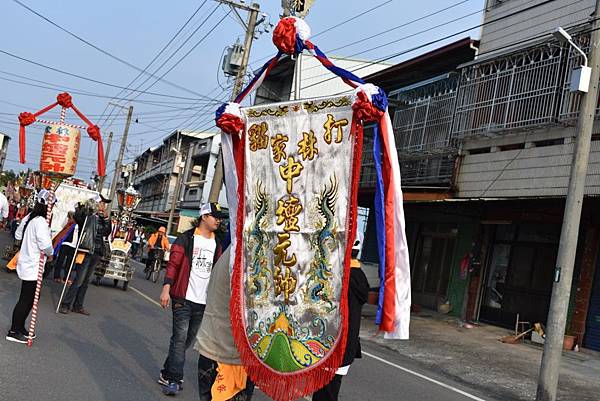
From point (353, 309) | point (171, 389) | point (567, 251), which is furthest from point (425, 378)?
point (353, 309)

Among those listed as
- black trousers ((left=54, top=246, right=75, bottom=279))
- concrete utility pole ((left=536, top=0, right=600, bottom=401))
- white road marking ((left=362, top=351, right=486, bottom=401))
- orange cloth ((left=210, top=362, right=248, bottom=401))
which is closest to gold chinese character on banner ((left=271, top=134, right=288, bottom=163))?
orange cloth ((left=210, top=362, right=248, bottom=401))

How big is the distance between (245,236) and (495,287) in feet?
49.8

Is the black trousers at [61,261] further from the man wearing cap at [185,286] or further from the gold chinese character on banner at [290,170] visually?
the gold chinese character on banner at [290,170]

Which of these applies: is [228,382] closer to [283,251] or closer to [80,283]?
[283,251]

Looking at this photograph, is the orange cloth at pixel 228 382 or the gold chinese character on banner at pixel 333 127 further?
the orange cloth at pixel 228 382

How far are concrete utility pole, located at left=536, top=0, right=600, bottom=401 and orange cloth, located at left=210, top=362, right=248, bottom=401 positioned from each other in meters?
6.84

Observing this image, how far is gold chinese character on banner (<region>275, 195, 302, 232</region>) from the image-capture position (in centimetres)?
382

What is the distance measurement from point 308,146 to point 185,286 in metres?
3.15

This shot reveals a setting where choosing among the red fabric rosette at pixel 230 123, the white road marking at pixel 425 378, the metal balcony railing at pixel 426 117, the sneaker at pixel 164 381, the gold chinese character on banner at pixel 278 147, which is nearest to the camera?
the gold chinese character on banner at pixel 278 147

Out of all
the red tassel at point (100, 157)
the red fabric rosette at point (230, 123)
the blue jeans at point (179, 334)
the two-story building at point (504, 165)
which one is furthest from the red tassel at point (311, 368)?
the two-story building at point (504, 165)

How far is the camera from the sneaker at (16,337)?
7.82 meters

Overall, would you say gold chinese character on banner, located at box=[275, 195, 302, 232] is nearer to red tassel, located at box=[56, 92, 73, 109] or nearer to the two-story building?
red tassel, located at box=[56, 92, 73, 109]

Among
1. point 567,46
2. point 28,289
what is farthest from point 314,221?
point 567,46

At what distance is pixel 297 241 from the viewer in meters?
3.79
